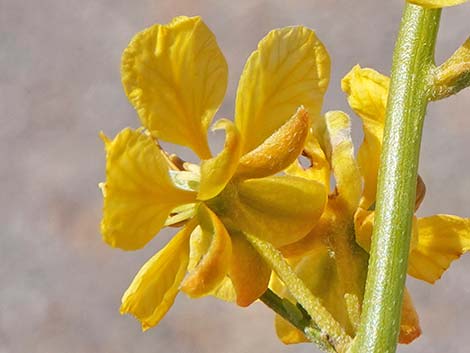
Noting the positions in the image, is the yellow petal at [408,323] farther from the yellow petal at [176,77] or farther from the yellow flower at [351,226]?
the yellow petal at [176,77]

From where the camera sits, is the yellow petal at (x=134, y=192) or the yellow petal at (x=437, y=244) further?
the yellow petal at (x=437, y=244)

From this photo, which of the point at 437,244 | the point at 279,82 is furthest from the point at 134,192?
the point at 437,244

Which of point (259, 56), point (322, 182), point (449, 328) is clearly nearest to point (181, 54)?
point (259, 56)

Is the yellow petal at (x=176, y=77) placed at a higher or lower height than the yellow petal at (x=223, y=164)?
higher

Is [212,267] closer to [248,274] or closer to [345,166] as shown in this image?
[248,274]

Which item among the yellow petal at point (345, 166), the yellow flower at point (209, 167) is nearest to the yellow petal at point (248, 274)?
the yellow flower at point (209, 167)

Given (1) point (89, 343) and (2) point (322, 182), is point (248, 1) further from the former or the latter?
(2) point (322, 182)
